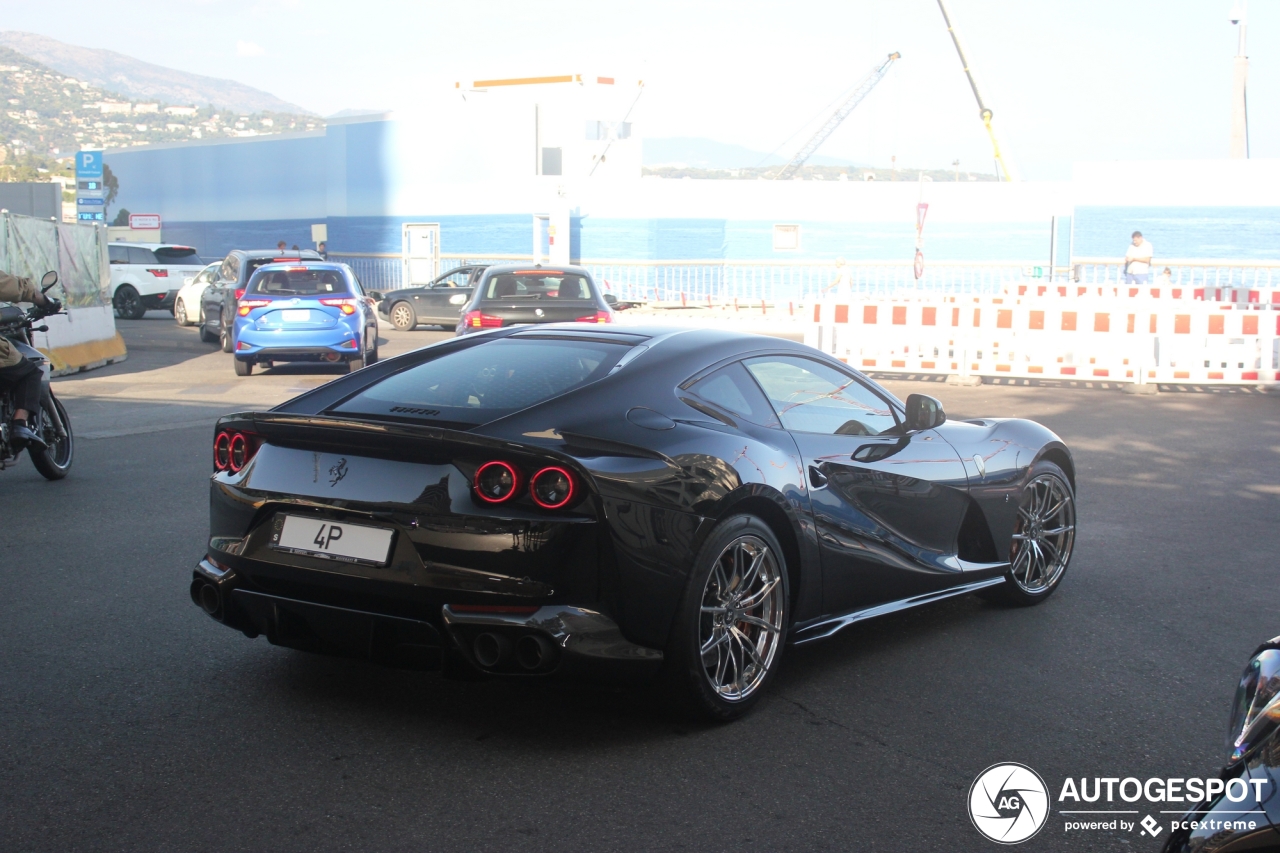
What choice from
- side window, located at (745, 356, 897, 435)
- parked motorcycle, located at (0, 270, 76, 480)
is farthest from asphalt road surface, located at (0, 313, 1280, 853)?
parked motorcycle, located at (0, 270, 76, 480)

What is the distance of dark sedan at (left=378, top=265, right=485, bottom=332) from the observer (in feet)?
90.2

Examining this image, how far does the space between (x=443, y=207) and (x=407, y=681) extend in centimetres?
4093

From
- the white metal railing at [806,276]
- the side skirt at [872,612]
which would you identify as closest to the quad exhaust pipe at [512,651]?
the side skirt at [872,612]

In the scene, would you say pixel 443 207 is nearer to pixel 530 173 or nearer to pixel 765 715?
pixel 530 173

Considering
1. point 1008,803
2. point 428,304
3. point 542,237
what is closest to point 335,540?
point 1008,803

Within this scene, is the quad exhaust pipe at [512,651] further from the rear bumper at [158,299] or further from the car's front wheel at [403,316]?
the rear bumper at [158,299]

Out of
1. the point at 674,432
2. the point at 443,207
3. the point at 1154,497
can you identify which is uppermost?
the point at 443,207

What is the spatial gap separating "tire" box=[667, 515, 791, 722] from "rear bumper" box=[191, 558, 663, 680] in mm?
170

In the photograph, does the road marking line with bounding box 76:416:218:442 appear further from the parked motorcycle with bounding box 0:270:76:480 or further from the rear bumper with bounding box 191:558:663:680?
the rear bumper with bounding box 191:558:663:680

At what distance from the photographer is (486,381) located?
469 centimetres

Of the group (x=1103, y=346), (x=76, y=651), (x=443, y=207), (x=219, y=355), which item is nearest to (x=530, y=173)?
(x=443, y=207)

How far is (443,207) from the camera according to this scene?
4441 cm

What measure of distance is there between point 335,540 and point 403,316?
2466cm

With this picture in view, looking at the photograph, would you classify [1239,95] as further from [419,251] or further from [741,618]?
[741,618]
